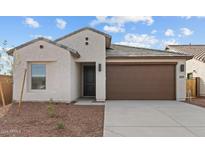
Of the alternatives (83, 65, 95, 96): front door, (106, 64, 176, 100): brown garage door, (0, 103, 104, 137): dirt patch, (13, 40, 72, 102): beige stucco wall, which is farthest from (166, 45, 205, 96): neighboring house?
(0, 103, 104, 137): dirt patch

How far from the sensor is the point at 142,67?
17188mm

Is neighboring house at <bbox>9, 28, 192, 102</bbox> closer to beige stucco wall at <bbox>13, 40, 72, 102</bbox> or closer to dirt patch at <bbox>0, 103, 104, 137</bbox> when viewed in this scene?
beige stucco wall at <bbox>13, 40, 72, 102</bbox>

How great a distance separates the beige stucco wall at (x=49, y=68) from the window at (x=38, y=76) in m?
0.25

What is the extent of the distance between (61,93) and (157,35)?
13145 mm

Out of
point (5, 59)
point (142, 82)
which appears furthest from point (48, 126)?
point (142, 82)

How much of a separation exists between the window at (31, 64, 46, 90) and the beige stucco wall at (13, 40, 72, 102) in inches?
9.7

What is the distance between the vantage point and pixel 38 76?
1459cm

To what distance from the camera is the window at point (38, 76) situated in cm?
1457

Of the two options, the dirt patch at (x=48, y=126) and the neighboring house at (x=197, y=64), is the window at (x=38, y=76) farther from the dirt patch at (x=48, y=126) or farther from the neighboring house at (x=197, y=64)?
the neighboring house at (x=197, y=64)

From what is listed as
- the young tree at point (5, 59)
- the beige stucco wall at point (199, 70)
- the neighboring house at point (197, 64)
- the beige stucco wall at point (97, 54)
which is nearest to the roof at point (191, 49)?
the neighboring house at point (197, 64)
